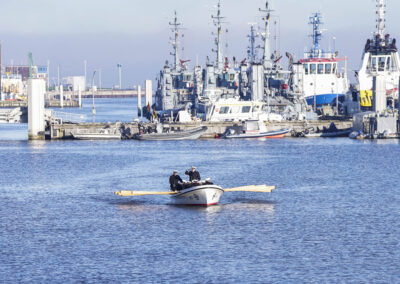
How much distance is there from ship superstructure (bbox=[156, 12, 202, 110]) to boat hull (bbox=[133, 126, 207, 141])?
35304mm

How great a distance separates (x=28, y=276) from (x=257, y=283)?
32.9ft

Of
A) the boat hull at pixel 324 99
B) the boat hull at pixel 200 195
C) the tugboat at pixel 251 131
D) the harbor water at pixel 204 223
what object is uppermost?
the boat hull at pixel 324 99

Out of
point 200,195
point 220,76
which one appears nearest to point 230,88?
point 220,76

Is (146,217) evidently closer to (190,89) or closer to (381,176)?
(381,176)

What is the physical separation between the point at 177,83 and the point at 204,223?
114 m

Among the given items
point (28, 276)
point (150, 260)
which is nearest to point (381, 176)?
point (150, 260)

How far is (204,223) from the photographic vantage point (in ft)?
163

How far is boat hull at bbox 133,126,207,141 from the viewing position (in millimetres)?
112562

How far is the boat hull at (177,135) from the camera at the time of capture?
112562 mm

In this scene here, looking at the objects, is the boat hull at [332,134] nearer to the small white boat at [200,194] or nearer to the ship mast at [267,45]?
the ship mast at [267,45]

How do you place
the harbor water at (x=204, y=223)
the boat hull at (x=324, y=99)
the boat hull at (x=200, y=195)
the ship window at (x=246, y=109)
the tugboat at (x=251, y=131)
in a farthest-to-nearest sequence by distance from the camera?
the boat hull at (x=324, y=99) → the ship window at (x=246, y=109) → the tugboat at (x=251, y=131) → the boat hull at (x=200, y=195) → the harbor water at (x=204, y=223)

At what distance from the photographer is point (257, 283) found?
1435 inches

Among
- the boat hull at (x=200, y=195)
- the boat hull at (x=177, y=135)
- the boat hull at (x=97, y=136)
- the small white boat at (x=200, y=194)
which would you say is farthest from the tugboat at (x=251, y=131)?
the boat hull at (x=200, y=195)

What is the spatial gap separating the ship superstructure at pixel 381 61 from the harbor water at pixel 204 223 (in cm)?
4384
